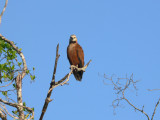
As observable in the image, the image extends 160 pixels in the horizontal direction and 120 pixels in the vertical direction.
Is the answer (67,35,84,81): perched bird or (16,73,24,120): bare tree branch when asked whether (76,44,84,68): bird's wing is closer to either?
(67,35,84,81): perched bird

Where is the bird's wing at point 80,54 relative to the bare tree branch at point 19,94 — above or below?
above

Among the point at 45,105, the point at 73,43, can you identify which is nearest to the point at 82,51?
the point at 73,43

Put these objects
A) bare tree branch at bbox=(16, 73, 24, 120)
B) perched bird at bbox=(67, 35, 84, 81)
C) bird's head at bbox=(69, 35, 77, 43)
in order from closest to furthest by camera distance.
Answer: bare tree branch at bbox=(16, 73, 24, 120), perched bird at bbox=(67, 35, 84, 81), bird's head at bbox=(69, 35, 77, 43)

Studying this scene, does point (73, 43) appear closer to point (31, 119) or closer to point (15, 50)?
point (15, 50)

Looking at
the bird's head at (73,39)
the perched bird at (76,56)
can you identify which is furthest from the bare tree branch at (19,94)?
the bird's head at (73,39)

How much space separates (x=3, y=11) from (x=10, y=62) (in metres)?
1.28

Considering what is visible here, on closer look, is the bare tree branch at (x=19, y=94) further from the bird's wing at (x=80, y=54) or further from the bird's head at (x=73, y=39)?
the bird's head at (x=73, y=39)

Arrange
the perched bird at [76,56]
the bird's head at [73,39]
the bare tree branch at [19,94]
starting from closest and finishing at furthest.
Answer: the bare tree branch at [19,94] < the perched bird at [76,56] < the bird's head at [73,39]

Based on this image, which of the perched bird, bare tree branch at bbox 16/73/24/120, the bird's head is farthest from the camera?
the bird's head

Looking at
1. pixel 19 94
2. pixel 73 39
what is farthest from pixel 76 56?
pixel 19 94

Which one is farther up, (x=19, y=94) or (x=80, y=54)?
(x=80, y=54)

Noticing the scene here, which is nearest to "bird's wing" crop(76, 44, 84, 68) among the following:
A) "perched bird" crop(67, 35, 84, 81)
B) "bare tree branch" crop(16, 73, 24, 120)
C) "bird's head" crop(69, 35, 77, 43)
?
"perched bird" crop(67, 35, 84, 81)

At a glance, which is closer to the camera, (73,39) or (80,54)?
(80,54)

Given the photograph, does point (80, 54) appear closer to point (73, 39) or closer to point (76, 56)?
point (76, 56)
